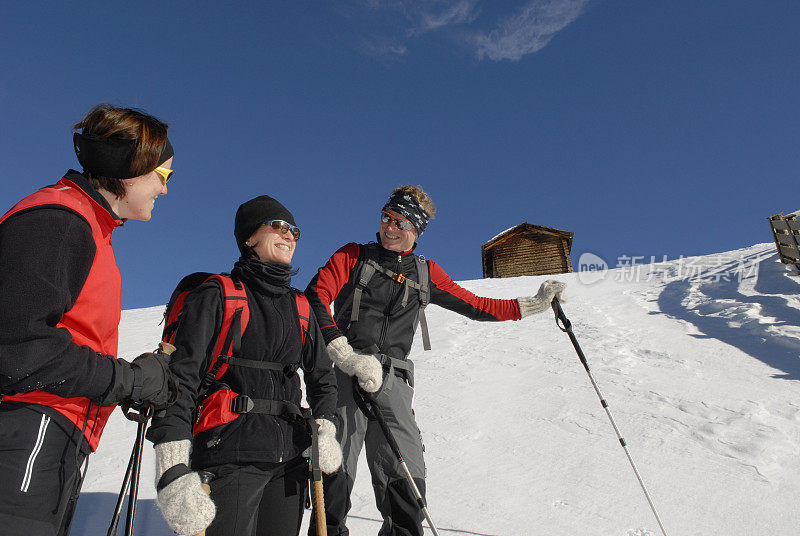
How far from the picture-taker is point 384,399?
2.92 m

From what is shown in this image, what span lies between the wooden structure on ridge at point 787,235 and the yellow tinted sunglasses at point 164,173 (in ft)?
52.7

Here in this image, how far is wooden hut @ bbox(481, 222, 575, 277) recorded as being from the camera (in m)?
25.4

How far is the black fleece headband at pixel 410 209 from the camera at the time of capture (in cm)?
345

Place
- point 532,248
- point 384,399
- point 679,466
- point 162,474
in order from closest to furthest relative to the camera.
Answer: point 162,474 < point 384,399 < point 679,466 < point 532,248

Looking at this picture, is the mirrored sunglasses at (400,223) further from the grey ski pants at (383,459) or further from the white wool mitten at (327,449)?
the white wool mitten at (327,449)

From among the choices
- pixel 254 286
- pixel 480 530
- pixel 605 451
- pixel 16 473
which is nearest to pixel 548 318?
pixel 605 451

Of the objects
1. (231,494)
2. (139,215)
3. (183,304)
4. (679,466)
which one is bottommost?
(679,466)

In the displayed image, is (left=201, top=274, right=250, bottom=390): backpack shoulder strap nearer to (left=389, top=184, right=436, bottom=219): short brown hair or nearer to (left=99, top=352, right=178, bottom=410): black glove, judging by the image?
(left=99, top=352, right=178, bottom=410): black glove

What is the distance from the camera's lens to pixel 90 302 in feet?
4.88

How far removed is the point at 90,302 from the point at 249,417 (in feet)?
2.71

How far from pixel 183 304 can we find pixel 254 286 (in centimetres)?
34

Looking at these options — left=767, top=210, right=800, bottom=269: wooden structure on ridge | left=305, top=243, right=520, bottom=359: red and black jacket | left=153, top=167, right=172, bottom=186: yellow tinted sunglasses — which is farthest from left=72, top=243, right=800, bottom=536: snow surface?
left=767, top=210, right=800, bottom=269: wooden structure on ridge

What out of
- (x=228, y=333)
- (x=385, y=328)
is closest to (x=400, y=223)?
(x=385, y=328)

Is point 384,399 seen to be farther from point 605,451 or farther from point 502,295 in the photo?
point 502,295
